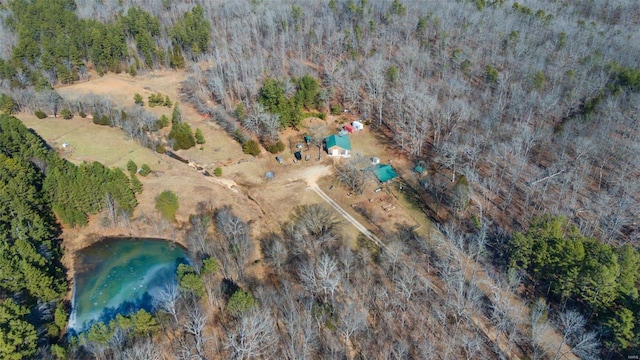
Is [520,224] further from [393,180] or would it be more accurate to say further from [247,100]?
[247,100]

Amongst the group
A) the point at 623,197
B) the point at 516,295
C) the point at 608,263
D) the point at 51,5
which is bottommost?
the point at 516,295

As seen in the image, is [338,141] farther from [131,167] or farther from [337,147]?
[131,167]

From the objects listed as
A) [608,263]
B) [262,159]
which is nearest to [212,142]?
[262,159]

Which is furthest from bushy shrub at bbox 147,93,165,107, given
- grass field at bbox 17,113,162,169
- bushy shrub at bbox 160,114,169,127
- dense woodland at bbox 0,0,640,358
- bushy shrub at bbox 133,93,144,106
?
grass field at bbox 17,113,162,169

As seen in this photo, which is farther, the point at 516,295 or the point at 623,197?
the point at 623,197

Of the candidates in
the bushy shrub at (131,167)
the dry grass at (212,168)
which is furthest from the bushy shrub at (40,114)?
the bushy shrub at (131,167)

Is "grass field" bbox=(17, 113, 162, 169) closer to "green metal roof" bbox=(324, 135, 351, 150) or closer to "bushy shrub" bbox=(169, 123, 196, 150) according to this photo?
"bushy shrub" bbox=(169, 123, 196, 150)

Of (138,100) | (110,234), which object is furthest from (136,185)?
(138,100)
